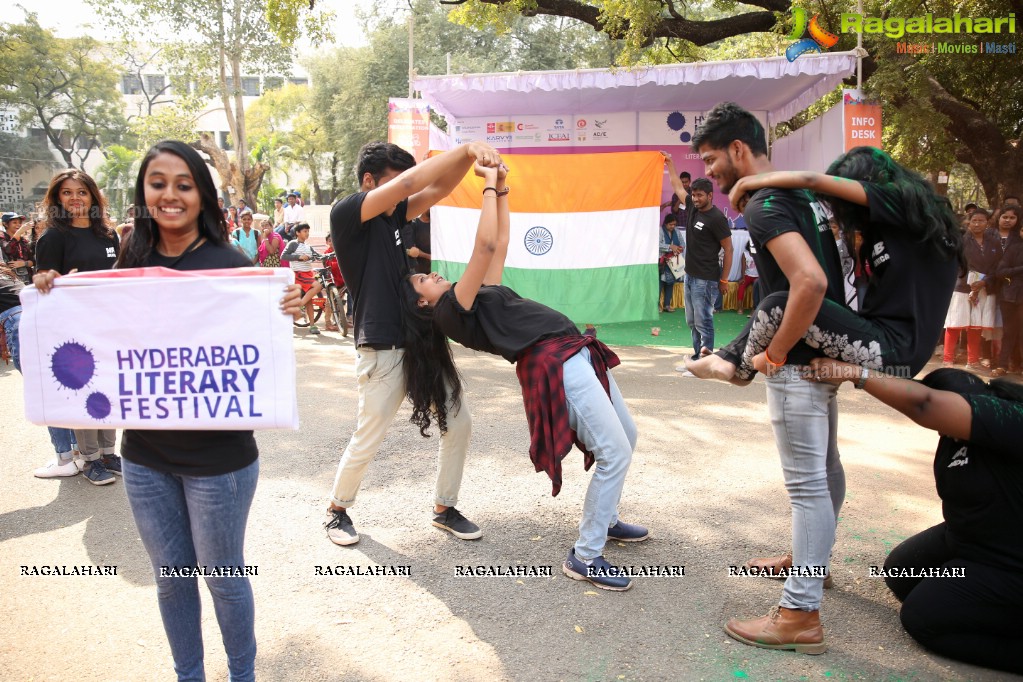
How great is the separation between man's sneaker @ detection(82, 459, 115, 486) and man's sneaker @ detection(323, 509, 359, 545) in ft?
6.00

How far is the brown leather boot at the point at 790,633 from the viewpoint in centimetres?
291

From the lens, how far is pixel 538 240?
30.6 feet

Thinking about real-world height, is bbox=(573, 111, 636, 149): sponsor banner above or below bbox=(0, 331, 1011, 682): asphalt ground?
above

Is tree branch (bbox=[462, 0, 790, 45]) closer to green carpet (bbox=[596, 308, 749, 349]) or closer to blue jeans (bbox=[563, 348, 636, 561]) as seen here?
green carpet (bbox=[596, 308, 749, 349])

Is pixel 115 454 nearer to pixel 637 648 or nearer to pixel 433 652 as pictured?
pixel 433 652

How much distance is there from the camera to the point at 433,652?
2.98m

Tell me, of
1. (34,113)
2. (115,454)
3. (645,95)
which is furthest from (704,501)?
(34,113)

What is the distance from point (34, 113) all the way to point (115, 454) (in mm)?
39121

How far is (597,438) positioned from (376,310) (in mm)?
1253

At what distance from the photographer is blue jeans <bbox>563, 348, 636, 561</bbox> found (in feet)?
11.1

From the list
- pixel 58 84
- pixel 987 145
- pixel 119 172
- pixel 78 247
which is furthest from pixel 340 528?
pixel 58 84

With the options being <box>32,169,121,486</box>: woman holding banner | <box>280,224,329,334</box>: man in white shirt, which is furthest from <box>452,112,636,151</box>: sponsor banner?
<box>32,169,121,486</box>: woman holding banner

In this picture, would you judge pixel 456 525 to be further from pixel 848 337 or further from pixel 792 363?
pixel 848 337

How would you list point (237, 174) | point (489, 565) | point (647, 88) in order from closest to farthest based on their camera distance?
point (489, 565), point (647, 88), point (237, 174)
